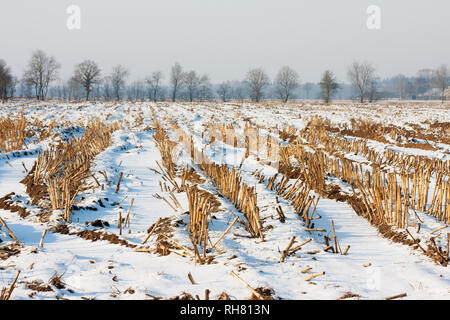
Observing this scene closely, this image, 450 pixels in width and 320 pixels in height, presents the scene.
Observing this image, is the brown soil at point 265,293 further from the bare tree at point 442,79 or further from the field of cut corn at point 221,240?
the bare tree at point 442,79

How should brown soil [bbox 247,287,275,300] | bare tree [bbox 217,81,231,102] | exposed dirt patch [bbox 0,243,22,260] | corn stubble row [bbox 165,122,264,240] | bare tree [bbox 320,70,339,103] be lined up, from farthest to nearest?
bare tree [bbox 217,81,231,102] < bare tree [bbox 320,70,339,103] < corn stubble row [bbox 165,122,264,240] < exposed dirt patch [bbox 0,243,22,260] < brown soil [bbox 247,287,275,300]

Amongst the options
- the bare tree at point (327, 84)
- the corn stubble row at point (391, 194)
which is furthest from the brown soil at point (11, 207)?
the bare tree at point (327, 84)

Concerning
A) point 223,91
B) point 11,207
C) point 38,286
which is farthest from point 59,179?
point 223,91

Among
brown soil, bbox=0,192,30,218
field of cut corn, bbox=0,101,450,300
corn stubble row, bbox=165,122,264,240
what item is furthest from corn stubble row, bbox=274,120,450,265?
brown soil, bbox=0,192,30,218

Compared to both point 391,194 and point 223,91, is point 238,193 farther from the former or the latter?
point 223,91

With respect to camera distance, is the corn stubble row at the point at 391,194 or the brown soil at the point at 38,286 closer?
the brown soil at the point at 38,286

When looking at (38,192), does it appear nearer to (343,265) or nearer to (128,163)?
(128,163)

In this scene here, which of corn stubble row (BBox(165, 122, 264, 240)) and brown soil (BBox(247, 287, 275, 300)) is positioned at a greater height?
corn stubble row (BBox(165, 122, 264, 240))

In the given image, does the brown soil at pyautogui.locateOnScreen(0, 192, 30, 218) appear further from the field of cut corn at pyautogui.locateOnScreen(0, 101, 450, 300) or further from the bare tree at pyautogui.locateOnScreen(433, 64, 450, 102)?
the bare tree at pyautogui.locateOnScreen(433, 64, 450, 102)

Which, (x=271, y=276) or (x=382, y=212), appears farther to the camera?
(x=382, y=212)

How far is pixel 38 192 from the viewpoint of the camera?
4.70 meters
